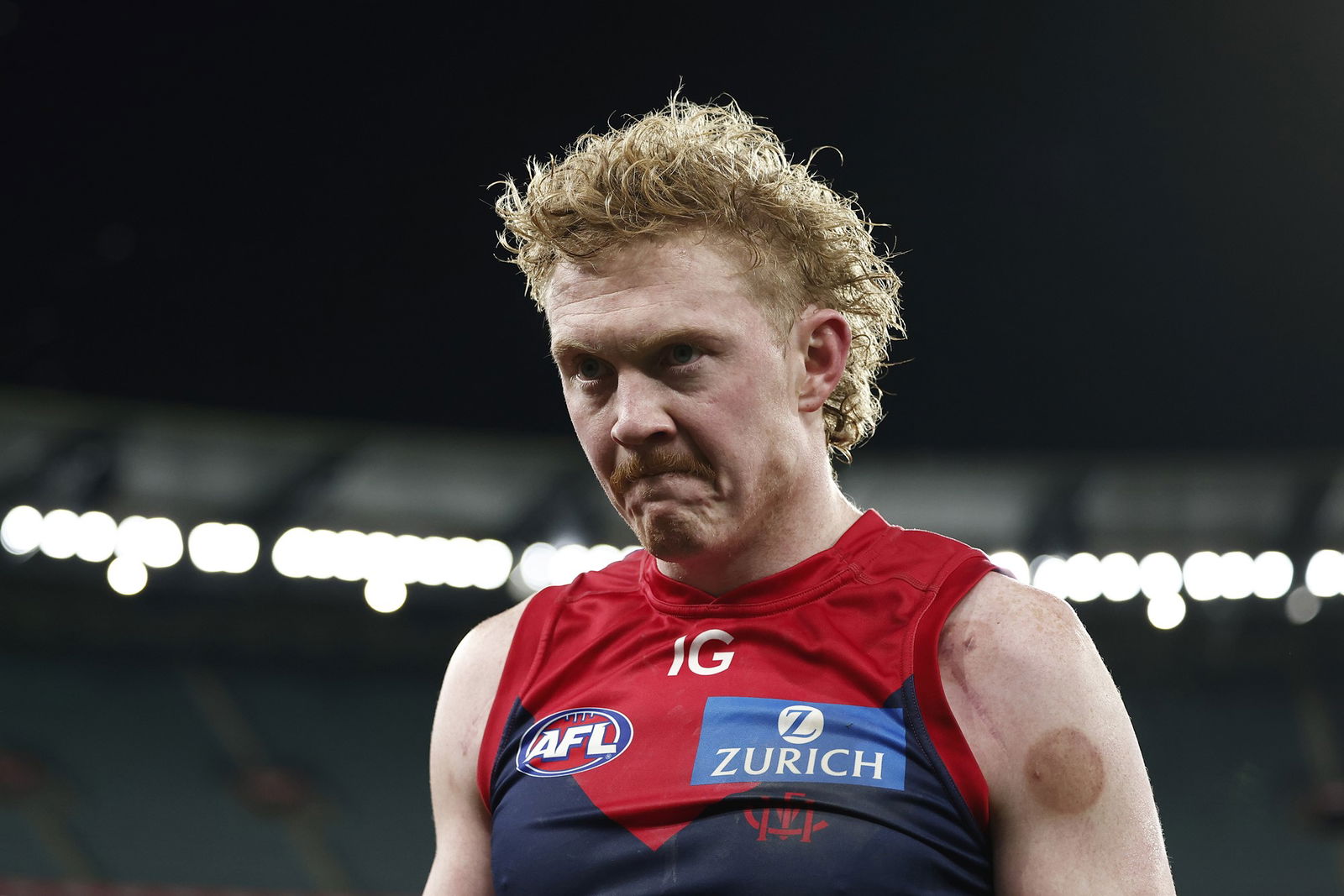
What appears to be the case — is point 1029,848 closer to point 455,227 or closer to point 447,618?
point 455,227

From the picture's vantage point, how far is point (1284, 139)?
30.1 ft

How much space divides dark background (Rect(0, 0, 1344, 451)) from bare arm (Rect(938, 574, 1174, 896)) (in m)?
7.41

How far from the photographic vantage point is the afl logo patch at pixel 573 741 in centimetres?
156

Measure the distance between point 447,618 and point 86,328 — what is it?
5469mm

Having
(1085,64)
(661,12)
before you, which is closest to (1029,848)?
(661,12)

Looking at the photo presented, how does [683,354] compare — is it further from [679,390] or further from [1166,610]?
[1166,610]

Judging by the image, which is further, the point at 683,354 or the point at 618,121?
the point at 618,121

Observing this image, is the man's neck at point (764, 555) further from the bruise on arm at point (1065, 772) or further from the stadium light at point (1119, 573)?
the stadium light at point (1119, 573)

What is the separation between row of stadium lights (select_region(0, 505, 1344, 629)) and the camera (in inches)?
514

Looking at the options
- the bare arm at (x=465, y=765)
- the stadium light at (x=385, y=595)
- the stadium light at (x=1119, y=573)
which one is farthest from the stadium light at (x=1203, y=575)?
the bare arm at (x=465, y=765)

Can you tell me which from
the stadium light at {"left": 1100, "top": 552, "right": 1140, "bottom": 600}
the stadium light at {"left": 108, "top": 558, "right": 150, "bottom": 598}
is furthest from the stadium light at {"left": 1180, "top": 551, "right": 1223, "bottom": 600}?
the stadium light at {"left": 108, "top": 558, "right": 150, "bottom": 598}

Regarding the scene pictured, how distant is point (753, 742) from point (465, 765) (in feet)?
1.60

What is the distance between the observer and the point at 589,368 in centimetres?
161

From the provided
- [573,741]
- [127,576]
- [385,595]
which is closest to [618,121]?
[385,595]
